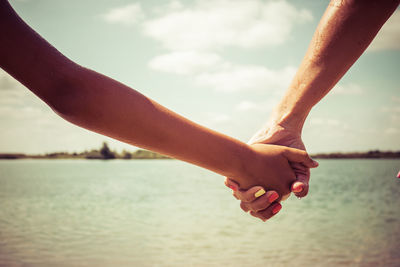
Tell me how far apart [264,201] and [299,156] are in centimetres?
43

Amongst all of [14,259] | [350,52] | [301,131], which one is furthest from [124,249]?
[350,52]

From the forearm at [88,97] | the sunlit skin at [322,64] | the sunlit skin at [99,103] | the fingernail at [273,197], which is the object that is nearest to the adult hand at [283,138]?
the sunlit skin at [322,64]

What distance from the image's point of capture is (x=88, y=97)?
55.5 inches

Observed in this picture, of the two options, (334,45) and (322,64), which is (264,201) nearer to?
(322,64)

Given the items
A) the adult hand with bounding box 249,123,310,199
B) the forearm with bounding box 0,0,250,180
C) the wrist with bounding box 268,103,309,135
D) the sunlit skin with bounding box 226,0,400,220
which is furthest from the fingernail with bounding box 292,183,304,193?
the forearm with bounding box 0,0,250,180

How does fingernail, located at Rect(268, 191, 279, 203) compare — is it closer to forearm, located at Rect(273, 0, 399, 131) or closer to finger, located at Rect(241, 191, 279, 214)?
finger, located at Rect(241, 191, 279, 214)

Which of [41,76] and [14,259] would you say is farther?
[14,259]

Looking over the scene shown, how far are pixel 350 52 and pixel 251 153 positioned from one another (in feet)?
2.93

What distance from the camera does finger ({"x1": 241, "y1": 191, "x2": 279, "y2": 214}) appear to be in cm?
237

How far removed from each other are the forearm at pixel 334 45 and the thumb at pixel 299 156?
11.9 inches

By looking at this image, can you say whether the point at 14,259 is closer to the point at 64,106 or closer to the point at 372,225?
the point at 64,106

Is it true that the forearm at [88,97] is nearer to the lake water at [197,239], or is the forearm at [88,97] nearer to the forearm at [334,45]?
the forearm at [334,45]

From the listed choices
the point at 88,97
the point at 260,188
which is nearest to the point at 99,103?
the point at 88,97

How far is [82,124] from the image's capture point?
4.81ft
